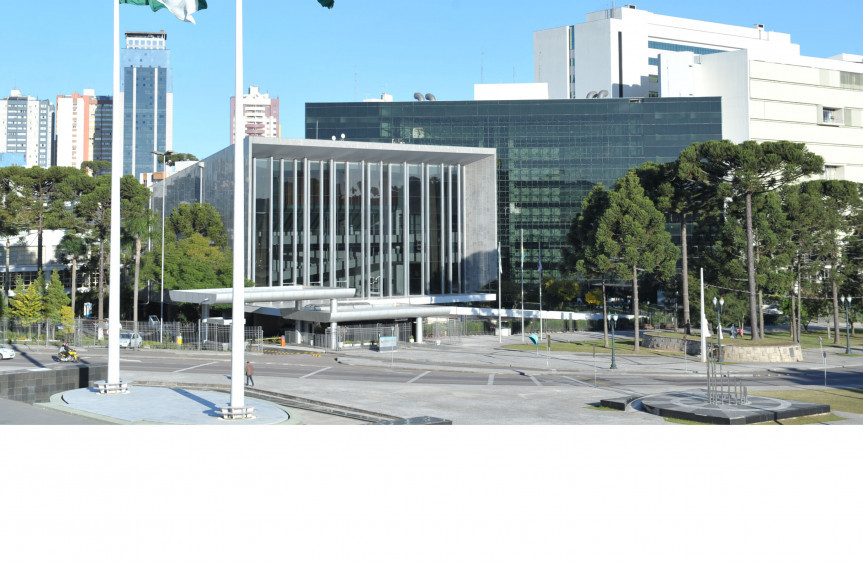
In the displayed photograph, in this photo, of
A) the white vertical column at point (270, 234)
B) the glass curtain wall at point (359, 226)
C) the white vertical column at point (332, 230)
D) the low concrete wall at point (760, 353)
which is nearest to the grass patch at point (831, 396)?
the low concrete wall at point (760, 353)

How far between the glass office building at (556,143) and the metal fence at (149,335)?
1872 inches

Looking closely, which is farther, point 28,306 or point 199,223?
point 199,223

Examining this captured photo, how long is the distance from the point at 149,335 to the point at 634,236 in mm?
40568

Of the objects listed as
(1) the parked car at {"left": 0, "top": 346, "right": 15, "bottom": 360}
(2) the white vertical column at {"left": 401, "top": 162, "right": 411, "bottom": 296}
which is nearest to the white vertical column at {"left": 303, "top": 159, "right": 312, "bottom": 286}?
(2) the white vertical column at {"left": 401, "top": 162, "right": 411, "bottom": 296}

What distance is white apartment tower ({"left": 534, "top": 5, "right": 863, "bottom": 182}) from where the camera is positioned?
364 ft

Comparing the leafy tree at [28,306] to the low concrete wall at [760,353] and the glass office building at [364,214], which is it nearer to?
the glass office building at [364,214]

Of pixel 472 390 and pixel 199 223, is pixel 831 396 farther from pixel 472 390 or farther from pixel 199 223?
pixel 199 223

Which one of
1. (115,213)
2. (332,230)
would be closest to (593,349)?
(332,230)

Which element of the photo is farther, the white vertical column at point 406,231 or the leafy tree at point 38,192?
the white vertical column at point 406,231

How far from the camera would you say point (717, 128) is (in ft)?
332

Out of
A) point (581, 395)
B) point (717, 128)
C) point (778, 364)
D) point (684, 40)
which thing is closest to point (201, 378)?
point (581, 395)

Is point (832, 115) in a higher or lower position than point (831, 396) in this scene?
higher

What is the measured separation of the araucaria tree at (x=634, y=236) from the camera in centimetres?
6153

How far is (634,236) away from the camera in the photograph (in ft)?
203
